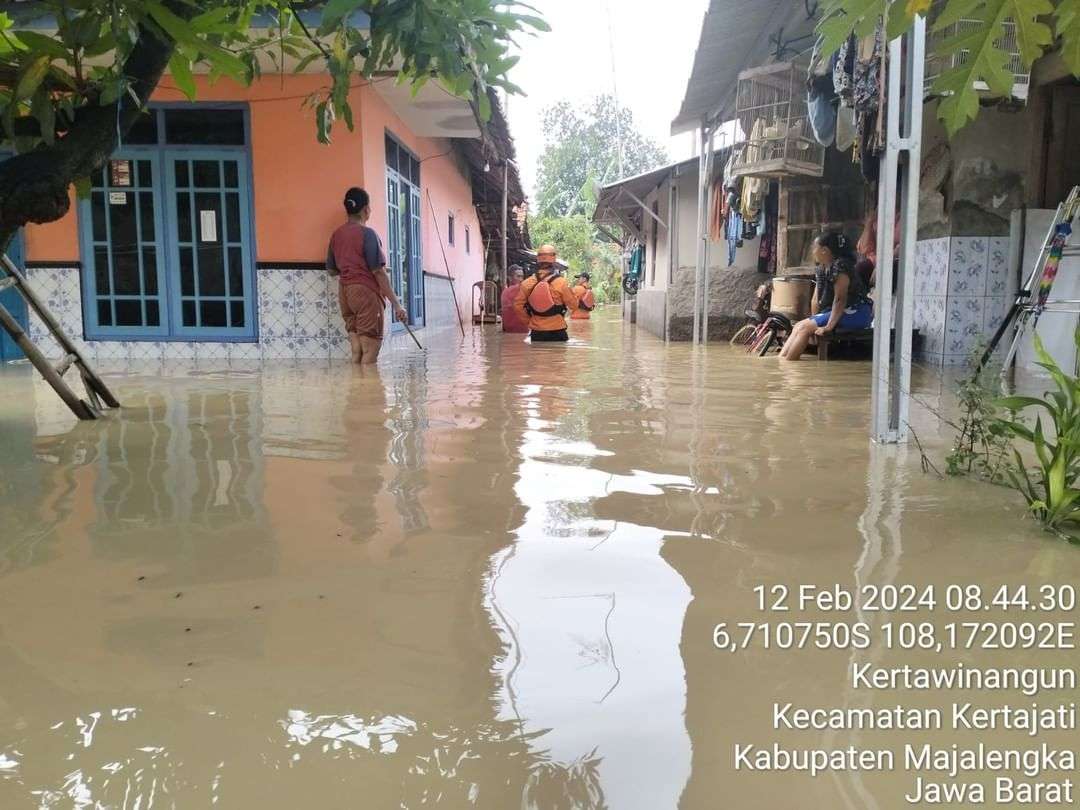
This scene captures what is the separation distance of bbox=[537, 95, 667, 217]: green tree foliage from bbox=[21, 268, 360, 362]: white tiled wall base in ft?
117

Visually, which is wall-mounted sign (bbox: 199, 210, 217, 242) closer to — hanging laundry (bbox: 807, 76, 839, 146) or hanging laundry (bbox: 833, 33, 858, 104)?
hanging laundry (bbox: 807, 76, 839, 146)

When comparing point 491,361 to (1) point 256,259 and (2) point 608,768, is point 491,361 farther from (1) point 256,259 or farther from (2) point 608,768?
(2) point 608,768

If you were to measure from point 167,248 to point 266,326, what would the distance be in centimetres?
128

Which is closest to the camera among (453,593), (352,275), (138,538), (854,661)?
(854,661)

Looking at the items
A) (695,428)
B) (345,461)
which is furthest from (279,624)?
(695,428)

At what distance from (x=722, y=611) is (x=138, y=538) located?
1.79 m

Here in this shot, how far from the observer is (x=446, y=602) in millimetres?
2205

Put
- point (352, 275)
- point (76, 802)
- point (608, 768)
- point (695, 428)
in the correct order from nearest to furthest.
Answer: point (76, 802)
point (608, 768)
point (695, 428)
point (352, 275)

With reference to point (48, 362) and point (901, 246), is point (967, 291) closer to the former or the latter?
point (901, 246)

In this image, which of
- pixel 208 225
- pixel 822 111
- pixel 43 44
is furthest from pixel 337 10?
pixel 208 225

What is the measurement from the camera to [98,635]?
Answer: 200 cm

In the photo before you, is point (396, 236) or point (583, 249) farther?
point (583, 249)

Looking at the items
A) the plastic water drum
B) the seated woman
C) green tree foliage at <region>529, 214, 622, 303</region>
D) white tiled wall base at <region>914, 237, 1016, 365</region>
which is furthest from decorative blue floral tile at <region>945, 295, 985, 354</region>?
green tree foliage at <region>529, 214, 622, 303</region>

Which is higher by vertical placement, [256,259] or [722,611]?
[256,259]
